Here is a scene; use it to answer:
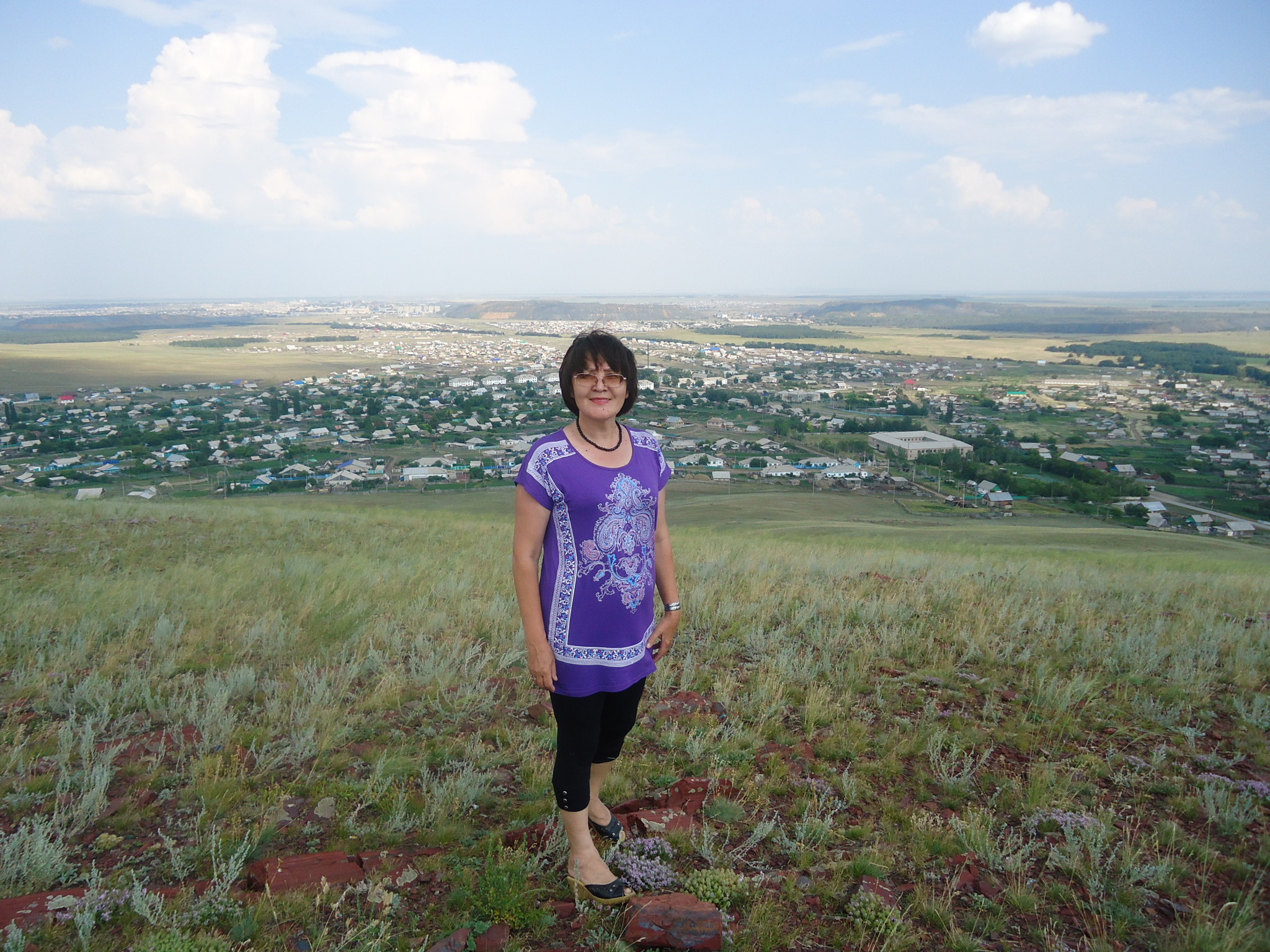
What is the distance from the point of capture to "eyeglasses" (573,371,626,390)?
2615 millimetres

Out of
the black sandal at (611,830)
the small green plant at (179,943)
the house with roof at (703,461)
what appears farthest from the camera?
the house with roof at (703,461)

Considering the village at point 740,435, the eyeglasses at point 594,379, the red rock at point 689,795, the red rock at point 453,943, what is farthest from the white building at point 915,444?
the red rock at point 453,943

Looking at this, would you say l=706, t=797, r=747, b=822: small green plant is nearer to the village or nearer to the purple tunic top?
the purple tunic top

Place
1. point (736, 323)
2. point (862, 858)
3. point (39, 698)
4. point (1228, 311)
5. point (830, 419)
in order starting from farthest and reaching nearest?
1. point (1228, 311)
2. point (736, 323)
3. point (830, 419)
4. point (39, 698)
5. point (862, 858)

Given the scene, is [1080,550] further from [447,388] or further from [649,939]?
[447,388]

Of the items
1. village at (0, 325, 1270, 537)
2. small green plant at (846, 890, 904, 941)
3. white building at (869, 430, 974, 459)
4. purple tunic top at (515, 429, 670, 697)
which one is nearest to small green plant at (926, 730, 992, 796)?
small green plant at (846, 890, 904, 941)

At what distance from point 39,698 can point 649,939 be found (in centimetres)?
409

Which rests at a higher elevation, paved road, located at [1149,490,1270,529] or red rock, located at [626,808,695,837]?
red rock, located at [626,808,695,837]

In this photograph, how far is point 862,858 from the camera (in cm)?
299

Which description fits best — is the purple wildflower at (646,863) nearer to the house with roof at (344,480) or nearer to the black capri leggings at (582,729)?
the black capri leggings at (582,729)

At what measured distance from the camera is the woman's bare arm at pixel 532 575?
2.49 metres

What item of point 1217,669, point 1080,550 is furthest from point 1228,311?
point 1217,669

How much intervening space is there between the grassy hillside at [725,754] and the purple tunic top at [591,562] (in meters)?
0.92

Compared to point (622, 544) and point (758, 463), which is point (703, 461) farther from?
point (622, 544)
